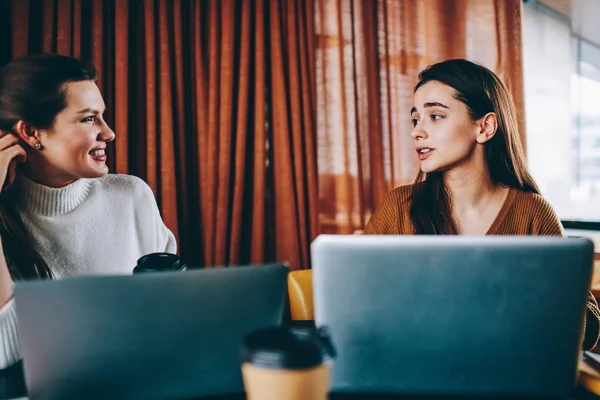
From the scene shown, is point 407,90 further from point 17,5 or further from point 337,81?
point 17,5

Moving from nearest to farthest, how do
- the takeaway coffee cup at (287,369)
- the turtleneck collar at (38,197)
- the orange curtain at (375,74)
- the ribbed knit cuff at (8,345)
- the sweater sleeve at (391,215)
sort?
the takeaway coffee cup at (287,369) → the ribbed knit cuff at (8,345) → the turtleneck collar at (38,197) → the sweater sleeve at (391,215) → the orange curtain at (375,74)

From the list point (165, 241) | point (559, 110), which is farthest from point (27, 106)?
point (559, 110)

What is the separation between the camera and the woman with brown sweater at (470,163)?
162 cm

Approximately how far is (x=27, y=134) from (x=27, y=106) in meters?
0.08

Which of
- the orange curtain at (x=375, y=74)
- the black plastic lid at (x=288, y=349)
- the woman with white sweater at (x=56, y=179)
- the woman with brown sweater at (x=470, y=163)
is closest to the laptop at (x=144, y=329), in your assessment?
the black plastic lid at (x=288, y=349)

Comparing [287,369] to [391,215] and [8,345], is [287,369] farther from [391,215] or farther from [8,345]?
[391,215]

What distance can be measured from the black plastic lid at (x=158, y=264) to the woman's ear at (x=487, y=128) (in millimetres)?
1056

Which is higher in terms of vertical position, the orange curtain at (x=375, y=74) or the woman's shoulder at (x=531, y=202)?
the orange curtain at (x=375, y=74)

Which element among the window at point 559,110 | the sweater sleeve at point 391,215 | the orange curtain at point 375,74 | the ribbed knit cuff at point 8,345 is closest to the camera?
the ribbed knit cuff at point 8,345

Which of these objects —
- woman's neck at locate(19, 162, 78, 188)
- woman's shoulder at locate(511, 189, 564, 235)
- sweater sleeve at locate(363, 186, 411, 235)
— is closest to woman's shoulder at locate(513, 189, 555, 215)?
woman's shoulder at locate(511, 189, 564, 235)

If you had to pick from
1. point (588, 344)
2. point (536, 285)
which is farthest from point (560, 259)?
point (588, 344)

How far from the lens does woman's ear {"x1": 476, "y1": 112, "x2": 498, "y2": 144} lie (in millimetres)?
1656

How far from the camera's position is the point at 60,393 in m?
0.74

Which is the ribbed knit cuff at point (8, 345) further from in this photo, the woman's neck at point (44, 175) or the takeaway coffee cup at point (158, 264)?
the woman's neck at point (44, 175)
